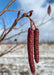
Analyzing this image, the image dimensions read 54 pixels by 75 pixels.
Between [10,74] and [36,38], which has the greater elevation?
[36,38]

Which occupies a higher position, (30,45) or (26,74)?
(30,45)

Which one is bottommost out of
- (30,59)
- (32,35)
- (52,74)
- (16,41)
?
(52,74)

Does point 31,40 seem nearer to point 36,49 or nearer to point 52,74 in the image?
point 36,49

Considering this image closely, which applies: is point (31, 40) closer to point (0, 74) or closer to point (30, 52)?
point (30, 52)

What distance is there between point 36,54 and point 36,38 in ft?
0.27

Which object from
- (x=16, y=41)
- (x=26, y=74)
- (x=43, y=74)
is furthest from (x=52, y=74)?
(x=16, y=41)

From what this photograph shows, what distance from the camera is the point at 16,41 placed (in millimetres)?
2506

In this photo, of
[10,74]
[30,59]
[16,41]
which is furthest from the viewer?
[10,74]

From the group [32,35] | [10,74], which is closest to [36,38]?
[32,35]

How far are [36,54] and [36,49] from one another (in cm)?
3

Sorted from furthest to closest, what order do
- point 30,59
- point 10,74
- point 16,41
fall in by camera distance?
point 10,74 < point 16,41 < point 30,59

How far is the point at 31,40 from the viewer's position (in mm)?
713

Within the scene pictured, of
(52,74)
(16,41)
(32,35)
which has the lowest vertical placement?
(52,74)

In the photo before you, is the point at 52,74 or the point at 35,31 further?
the point at 52,74
